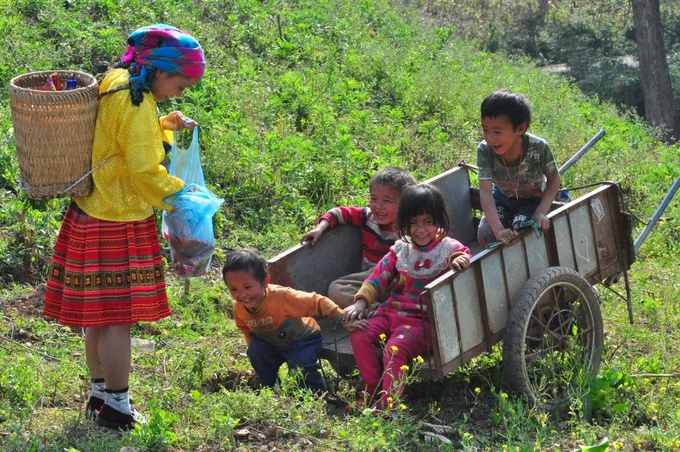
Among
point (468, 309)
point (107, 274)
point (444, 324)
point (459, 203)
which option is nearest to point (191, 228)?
point (107, 274)

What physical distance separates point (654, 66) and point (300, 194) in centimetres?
956

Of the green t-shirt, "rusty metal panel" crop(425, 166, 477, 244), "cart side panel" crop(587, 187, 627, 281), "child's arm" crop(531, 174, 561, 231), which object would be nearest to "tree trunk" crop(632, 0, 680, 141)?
"rusty metal panel" crop(425, 166, 477, 244)

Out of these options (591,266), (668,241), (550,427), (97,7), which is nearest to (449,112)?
(668,241)

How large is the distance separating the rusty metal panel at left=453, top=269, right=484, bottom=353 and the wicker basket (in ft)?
5.96

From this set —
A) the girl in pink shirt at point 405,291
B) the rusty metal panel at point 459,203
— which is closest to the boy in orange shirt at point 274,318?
the girl in pink shirt at point 405,291

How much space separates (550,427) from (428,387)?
759mm

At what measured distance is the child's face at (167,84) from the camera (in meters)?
4.08

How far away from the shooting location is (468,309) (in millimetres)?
4496

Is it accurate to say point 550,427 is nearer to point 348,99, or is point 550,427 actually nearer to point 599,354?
point 599,354

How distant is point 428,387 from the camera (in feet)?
16.5

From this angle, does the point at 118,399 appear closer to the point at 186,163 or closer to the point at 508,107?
the point at 186,163

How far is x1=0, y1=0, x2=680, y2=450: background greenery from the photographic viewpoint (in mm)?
4383

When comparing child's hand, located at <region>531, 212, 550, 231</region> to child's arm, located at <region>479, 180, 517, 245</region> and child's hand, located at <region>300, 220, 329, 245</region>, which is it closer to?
child's arm, located at <region>479, 180, 517, 245</region>

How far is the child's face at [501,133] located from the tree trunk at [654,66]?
11.1 meters
